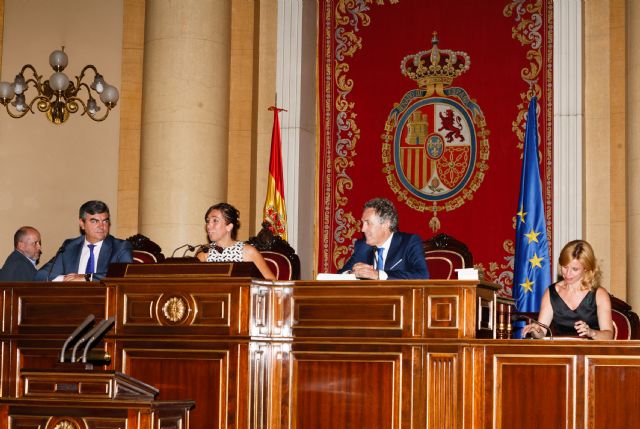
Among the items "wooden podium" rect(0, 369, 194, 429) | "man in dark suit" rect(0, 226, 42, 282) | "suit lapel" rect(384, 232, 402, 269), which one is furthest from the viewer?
"man in dark suit" rect(0, 226, 42, 282)

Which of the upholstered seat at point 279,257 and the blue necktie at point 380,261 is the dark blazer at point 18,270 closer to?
the upholstered seat at point 279,257

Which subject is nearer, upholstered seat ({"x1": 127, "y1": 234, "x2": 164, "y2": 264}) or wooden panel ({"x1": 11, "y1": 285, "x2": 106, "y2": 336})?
wooden panel ({"x1": 11, "y1": 285, "x2": 106, "y2": 336})

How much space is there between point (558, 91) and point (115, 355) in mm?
5035

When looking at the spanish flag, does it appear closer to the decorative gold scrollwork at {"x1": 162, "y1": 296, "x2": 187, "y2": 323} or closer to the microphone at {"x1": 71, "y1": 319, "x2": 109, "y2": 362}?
the decorative gold scrollwork at {"x1": 162, "y1": 296, "x2": 187, "y2": 323}

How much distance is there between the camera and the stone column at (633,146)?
8.66m

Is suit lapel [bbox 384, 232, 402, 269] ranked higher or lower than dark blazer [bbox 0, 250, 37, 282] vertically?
higher

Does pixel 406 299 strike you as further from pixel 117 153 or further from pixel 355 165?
pixel 117 153

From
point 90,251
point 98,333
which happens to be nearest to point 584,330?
point 98,333

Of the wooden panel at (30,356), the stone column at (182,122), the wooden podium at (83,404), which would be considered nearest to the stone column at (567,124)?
the stone column at (182,122)

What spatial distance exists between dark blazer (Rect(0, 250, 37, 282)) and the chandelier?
2330 mm

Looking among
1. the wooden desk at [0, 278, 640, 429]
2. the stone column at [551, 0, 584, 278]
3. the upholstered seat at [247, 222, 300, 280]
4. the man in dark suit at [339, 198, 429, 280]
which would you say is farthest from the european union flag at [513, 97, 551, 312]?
the wooden desk at [0, 278, 640, 429]

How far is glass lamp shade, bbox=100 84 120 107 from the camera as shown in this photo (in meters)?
9.63

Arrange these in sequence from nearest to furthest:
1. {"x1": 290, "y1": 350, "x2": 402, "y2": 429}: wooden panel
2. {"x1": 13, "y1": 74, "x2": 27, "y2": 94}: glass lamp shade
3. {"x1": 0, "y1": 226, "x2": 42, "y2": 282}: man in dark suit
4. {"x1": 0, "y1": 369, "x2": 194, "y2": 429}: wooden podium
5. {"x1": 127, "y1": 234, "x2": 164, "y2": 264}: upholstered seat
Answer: {"x1": 0, "y1": 369, "x2": 194, "y2": 429}: wooden podium → {"x1": 290, "y1": 350, "x2": 402, "y2": 429}: wooden panel → {"x1": 0, "y1": 226, "x2": 42, "y2": 282}: man in dark suit → {"x1": 127, "y1": 234, "x2": 164, "y2": 264}: upholstered seat → {"x1": 13, "y1": 74, "x2": 27, "y2": 94}: glass lamp shade

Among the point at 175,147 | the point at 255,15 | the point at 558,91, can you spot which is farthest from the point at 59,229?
the point at 558,91
